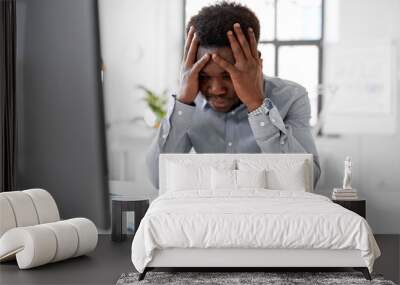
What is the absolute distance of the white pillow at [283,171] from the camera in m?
5.78

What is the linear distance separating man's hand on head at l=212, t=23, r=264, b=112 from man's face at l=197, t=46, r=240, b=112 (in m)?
0.07

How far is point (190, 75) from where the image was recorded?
19.1ft

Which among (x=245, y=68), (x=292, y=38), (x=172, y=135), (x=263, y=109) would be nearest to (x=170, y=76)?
(x=172, y=135)

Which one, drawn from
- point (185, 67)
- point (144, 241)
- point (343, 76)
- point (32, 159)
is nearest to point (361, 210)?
point (343, 76)

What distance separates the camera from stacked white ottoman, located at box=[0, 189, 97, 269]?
486cm

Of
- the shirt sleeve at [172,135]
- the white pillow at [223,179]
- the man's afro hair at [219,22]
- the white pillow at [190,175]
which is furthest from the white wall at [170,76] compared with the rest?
the white pillow at [223,179]

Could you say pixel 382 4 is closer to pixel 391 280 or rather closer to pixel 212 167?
pixel 212 167

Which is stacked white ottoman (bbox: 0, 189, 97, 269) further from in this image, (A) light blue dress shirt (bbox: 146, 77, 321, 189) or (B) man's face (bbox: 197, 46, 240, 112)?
(B) man's face (bbox: 197, 46, 240, 112)

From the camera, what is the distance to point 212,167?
19.1 ft

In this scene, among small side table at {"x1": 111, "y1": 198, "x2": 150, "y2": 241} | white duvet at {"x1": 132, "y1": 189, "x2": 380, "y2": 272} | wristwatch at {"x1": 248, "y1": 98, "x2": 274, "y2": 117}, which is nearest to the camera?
white duvet at {"x1": 132, "y1": 189, "x2": 380, "y2": 272}

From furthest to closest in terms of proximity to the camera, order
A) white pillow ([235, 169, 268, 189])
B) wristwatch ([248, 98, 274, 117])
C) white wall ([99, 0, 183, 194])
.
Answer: white wall ([99, 0, 183, 194]), wristwatch ([248, 98, 274, 117]), white pillow ([235, 169, 268, 189])

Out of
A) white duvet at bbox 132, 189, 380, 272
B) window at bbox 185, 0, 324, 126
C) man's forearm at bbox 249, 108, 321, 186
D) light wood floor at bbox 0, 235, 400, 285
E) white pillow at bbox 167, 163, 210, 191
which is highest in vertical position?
window at bbox 185, 0, 324, 126

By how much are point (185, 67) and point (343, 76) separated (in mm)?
1778

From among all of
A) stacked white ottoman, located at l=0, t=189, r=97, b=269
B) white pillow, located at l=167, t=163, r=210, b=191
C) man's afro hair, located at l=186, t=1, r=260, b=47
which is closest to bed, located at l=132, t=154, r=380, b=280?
stacked white ottoman, located at l=0, t=189, r=97, b=269
